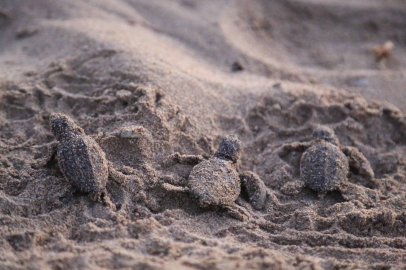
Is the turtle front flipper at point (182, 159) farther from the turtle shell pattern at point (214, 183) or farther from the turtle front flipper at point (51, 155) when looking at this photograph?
the turtle front flipper at point (51, 155)

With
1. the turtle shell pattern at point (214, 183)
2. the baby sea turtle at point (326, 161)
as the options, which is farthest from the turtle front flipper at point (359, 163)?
the turtle shell pattern at point (214, 183)

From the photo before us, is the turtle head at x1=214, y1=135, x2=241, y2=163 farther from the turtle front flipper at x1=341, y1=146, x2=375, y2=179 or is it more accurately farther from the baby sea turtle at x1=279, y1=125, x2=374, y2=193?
the turtle front flipper at x1=341, y1=146, x2=375, y2=179

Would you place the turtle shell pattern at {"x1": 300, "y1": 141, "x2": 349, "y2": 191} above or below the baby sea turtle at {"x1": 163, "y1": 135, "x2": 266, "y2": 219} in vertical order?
above

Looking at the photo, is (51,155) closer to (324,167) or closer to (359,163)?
(324,167)

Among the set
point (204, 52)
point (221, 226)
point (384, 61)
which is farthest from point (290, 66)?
point (221, 226)

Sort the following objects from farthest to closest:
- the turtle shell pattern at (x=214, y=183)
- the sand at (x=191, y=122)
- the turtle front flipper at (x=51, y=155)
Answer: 1. the turtle front flipper at (x=51, y=155)
2. the turtle shell pattern at (x=214, y=183)
3. the sand at (x=191, y=122)

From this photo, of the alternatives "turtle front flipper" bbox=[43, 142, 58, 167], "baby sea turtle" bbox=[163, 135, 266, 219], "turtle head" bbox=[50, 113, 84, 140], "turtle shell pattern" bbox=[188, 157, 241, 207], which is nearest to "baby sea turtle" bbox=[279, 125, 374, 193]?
"baby sea turtle" bbox=[163, 135, 266, 219]

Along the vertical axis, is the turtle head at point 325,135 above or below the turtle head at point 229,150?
above
